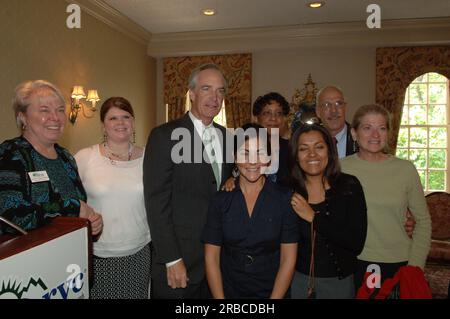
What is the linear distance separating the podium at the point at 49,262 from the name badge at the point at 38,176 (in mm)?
398

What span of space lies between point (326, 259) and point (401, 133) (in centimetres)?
542

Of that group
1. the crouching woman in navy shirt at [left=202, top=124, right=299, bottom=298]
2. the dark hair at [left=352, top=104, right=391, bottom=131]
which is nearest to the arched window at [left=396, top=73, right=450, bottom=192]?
the dark hair at [left=352, top=104, right=391, bottom=131]

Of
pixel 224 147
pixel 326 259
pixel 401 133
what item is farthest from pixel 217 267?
pixel 401 133

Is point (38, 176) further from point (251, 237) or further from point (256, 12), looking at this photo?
point (256, 12)

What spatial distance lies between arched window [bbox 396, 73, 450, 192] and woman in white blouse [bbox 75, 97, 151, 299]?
548 centimetres

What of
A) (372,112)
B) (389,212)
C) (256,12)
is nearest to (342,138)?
(372,112)

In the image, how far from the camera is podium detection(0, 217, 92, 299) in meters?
0.88

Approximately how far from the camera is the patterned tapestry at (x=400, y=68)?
223 inches

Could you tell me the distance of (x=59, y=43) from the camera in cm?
407

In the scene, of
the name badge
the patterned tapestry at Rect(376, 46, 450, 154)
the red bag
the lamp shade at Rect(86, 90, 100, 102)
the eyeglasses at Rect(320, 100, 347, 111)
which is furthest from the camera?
the patterned tapestry at Rect(376, 46, 450, 154)

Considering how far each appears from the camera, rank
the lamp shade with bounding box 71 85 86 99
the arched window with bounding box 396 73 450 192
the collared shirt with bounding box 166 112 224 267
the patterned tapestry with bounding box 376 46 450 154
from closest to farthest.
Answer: the collared shirt with bounding box 166 112 224 267 → the lamp shade with bounding box 71 85 86 99 → the patterned tapestry with bounding box 376 46 450 154 → the arched window with bounding box 396 73 450 192

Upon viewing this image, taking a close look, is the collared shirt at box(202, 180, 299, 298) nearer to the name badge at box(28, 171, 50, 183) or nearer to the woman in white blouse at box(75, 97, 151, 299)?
the woman in white blouse at box(75, 97, 151, 299)

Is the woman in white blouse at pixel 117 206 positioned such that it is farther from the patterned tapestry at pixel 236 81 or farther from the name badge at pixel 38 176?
the patterned tapestry at pixel 236 81
